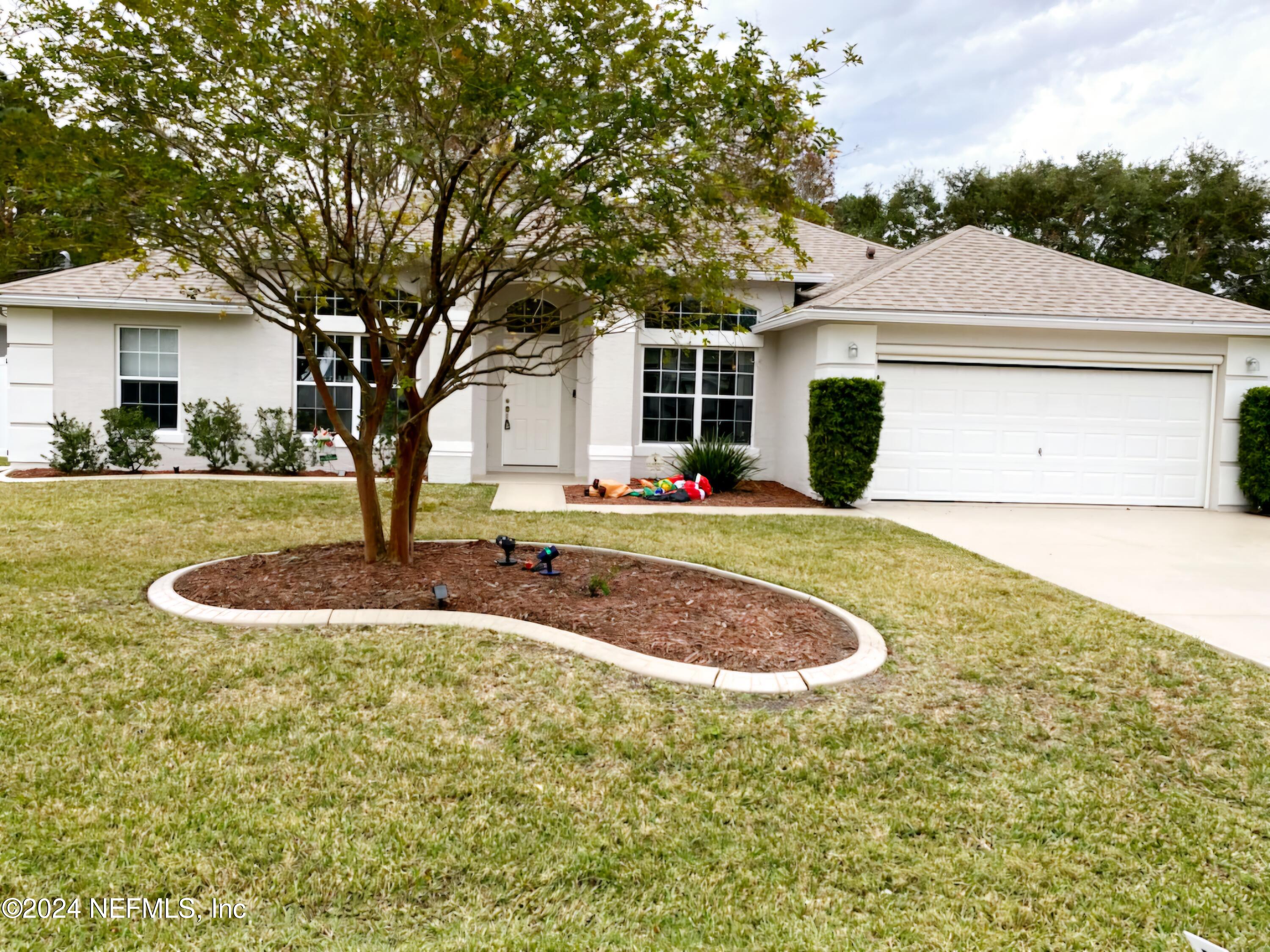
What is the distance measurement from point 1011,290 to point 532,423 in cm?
802

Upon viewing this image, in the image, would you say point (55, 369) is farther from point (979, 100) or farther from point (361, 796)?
point (979, 100)

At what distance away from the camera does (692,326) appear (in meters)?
6.82

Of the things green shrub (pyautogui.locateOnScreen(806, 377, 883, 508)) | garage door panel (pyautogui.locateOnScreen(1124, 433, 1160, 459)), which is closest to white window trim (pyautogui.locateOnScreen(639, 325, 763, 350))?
green shrub (pyautogui.locateOnScreen(806, 377, 883, 508))

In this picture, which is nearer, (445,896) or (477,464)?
(445,896)

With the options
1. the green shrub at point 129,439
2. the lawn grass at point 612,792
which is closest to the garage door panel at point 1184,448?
the lawn grass at point 612,792

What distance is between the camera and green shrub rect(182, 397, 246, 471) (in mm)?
14234

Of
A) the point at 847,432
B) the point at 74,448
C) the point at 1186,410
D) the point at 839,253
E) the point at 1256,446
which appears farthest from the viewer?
the point at 839,253

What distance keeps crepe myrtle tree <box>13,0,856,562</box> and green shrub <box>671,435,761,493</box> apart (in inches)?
301

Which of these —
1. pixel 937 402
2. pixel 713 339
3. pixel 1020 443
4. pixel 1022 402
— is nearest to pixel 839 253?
pixel 713 339

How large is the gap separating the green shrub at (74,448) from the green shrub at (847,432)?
36.4 ft

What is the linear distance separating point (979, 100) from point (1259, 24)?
29.0 feet

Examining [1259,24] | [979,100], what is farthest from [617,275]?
[979,100]

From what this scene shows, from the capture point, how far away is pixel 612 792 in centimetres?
346

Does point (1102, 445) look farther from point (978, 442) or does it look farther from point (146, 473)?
point (146, 473)
